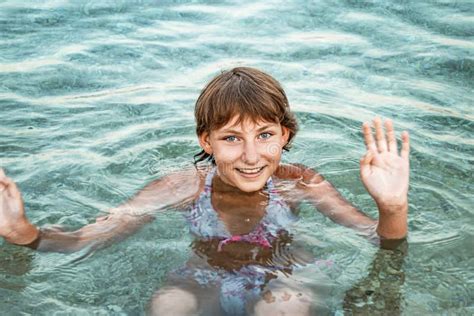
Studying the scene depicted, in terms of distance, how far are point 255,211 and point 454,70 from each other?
361cm

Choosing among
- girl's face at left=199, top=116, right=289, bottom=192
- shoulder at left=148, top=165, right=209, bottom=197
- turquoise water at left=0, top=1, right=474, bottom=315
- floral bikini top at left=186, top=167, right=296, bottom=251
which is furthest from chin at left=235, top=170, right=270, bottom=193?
turquoise water at left=0, top=1, right=474, bottom=315

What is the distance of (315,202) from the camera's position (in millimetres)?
4082

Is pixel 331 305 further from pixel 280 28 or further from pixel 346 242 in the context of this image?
pixel 280 28

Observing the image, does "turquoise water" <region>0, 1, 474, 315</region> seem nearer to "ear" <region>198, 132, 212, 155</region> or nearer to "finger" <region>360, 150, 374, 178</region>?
"ear" <region>198, 132, 212, 155</region>

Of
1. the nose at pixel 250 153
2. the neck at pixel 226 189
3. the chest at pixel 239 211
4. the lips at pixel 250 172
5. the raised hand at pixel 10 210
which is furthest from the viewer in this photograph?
the neck at pixel 226 189

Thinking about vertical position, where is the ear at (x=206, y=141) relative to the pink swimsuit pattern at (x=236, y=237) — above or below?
above

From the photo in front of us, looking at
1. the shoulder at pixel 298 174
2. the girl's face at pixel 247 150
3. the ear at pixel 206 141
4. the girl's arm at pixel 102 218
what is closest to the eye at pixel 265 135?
the girl's face at pixel 247 150

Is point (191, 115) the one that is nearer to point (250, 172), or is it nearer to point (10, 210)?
point (250, 172)

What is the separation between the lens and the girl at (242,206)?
3338 mm

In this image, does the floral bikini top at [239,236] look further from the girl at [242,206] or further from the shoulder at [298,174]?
the shoulder at [298,174]

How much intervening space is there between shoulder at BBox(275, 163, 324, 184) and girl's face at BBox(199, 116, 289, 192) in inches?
15.7

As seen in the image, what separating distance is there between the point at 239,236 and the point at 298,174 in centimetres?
67

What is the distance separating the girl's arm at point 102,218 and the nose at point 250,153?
1.83 feet

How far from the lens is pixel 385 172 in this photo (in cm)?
337
